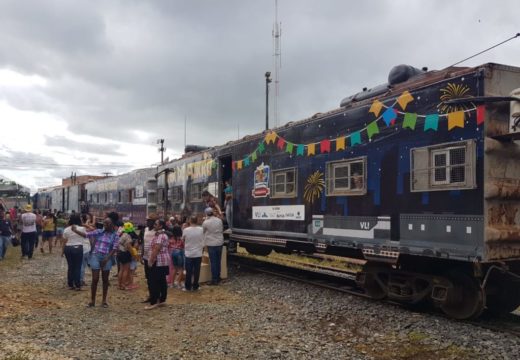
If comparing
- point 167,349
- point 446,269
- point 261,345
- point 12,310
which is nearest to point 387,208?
point 446,269

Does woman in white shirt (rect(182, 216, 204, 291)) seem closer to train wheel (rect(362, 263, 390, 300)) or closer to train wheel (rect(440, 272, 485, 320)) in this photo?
train wheel (rect(362, 263, 390, 300))

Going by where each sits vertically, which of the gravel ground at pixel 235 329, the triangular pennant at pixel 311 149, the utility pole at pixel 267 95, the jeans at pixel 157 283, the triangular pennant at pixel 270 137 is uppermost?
the utility pole at pixel 267 95

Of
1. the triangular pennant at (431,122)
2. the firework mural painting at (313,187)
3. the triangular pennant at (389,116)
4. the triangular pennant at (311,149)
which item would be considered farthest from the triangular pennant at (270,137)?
the triangular pennant at (431,122)

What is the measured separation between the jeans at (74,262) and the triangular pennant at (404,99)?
6.97 meters

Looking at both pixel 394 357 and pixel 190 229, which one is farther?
pixel 190 229

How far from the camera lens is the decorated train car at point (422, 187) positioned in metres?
6.21

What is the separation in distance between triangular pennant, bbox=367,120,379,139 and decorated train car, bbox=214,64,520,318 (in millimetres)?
17

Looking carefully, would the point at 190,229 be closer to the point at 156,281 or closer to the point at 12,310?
the point at 156,281

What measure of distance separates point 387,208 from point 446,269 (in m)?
1.24

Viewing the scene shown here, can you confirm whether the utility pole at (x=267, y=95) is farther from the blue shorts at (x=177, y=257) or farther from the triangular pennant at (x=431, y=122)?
the triangular pennant at (x=431, y=122)

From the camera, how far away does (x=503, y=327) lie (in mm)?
6660

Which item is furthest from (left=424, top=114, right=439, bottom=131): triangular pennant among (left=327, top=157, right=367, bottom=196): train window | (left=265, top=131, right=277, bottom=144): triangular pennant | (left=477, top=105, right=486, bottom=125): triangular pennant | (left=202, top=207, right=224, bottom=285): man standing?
(left=202, top=207, right=224, bottom=285): man standing

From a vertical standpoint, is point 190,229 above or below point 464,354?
above

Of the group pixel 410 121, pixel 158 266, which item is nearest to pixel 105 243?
pixel 158 266
